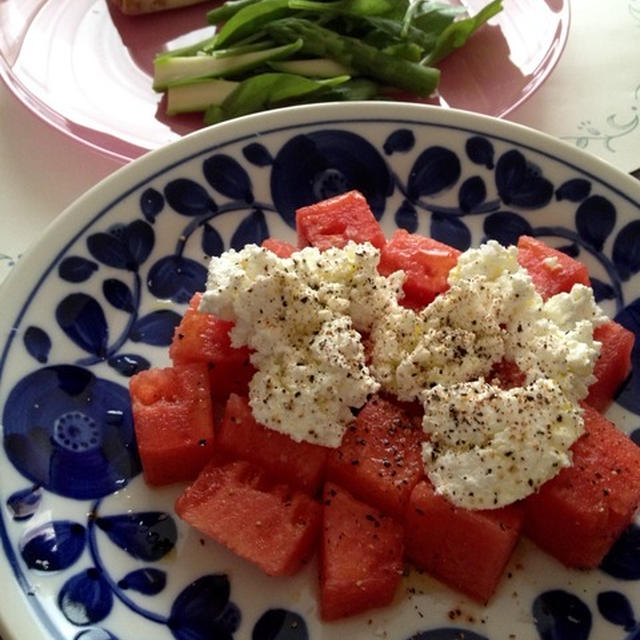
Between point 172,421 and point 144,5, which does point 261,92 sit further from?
point 172,421

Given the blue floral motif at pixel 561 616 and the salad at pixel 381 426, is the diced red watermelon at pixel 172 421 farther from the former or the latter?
the blue floral motif at pixel 561 616

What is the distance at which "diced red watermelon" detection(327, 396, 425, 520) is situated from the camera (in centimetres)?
156

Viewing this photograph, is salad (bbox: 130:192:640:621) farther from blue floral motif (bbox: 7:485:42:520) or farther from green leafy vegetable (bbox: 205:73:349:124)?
green leafy vegetable (bbox: 205:73:349:124)

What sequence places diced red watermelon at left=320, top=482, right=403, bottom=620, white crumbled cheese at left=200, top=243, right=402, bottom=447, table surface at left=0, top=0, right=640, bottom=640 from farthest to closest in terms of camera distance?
table surface at left=0, top=0, right=640, bottom=640
white crumbled cheese at left=200, top=243, right=402, bottom=447
diced red watermelon at left=320, top=482, right=403, bottom=620

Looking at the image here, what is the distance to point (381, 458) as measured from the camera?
62.7 inches

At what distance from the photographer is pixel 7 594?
1435 millimetres

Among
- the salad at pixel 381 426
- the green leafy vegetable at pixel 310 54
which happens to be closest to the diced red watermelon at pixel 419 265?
the salad at pixel 381 426

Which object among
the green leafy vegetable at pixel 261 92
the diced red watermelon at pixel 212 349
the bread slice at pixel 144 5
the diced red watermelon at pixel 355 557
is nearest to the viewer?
the diced red watermelon at pixel 355 557

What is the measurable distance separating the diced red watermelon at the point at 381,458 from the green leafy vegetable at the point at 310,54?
3.47 ft

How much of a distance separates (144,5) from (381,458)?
165cm

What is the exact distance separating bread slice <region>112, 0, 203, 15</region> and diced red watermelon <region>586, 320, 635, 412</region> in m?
1.63

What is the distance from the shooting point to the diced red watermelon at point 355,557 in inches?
58.6

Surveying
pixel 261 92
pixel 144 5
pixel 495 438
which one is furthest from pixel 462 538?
pixel 144 5

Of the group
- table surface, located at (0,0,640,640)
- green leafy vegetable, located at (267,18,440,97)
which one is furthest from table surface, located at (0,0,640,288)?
green leafy vegetable, located at (267,18,440,97)
